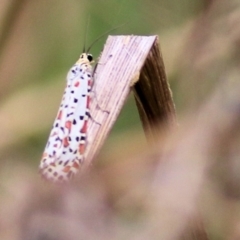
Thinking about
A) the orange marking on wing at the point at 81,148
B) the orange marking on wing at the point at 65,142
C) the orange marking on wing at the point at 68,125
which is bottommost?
the orange marking on wing at the point at 81,148

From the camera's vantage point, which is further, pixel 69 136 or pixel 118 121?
pixel 118 121

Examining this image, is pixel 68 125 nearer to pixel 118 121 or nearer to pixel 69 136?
pixel 69 136

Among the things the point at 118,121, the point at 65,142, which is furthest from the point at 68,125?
the point at 118,121

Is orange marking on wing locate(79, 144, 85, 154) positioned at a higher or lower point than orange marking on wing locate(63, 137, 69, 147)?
lower

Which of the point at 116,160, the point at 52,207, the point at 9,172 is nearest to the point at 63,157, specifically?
the point at 52,207

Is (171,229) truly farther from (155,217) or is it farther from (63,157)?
(63,157)
